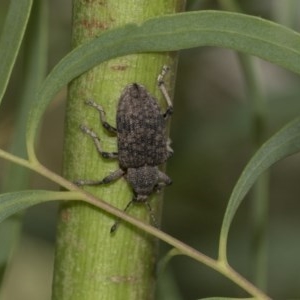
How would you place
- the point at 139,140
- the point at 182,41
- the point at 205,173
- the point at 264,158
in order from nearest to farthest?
the point at 182,41, the point at 264,158, the point at 139,140, the point at 205,173

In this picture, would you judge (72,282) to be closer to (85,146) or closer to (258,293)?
(85,146)

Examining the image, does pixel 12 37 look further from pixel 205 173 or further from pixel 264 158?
pixel 205 173

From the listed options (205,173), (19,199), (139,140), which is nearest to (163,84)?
(19,199)

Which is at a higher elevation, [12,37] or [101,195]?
[12,37]

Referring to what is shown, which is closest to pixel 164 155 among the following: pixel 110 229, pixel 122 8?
pixel 110 229

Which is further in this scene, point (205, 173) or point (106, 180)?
point (205, 173)

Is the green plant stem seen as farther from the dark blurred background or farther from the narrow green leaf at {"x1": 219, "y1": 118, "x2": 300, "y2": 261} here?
the dark blurred background

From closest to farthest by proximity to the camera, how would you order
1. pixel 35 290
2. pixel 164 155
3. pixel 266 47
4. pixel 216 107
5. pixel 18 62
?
pixel 266 47 < pixel 164 155 < pixel 18 62 < pixel 216 107 < pixel 35 290
